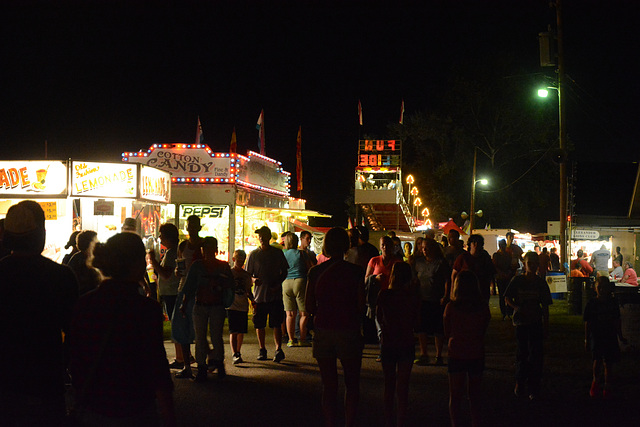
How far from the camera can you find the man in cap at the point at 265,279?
9906 mm

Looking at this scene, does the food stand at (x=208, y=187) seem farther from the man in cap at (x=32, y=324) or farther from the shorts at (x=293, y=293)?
the man in cap at (x=32, y=324)

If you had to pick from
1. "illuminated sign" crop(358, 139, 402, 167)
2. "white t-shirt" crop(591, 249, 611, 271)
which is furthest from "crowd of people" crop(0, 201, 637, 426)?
"illuminated sign" crop(358, 139, 402, 167)

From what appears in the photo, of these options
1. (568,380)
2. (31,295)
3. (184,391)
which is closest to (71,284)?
(31,295)

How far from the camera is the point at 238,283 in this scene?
9.27 m

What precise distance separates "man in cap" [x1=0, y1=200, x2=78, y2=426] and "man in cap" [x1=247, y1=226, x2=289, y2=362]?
6.24 m

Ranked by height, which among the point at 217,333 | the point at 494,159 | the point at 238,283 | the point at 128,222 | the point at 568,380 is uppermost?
the point at 494,159

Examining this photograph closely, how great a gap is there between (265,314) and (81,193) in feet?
19.3

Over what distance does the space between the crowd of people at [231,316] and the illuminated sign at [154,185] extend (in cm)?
446

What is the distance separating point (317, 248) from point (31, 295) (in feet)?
74.8

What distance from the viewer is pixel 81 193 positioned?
540 inches

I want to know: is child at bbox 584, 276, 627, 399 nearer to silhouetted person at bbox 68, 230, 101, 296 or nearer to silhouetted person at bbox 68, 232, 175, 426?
silhouetted person at bbox 68, 230, 101, 296

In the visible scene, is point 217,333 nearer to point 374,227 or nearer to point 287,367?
point 287,367

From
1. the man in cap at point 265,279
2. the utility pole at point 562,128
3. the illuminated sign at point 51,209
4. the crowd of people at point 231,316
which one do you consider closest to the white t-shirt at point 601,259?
the utility pole at point 562,128

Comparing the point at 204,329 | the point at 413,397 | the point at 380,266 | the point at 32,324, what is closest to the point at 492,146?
the point at 380,266
